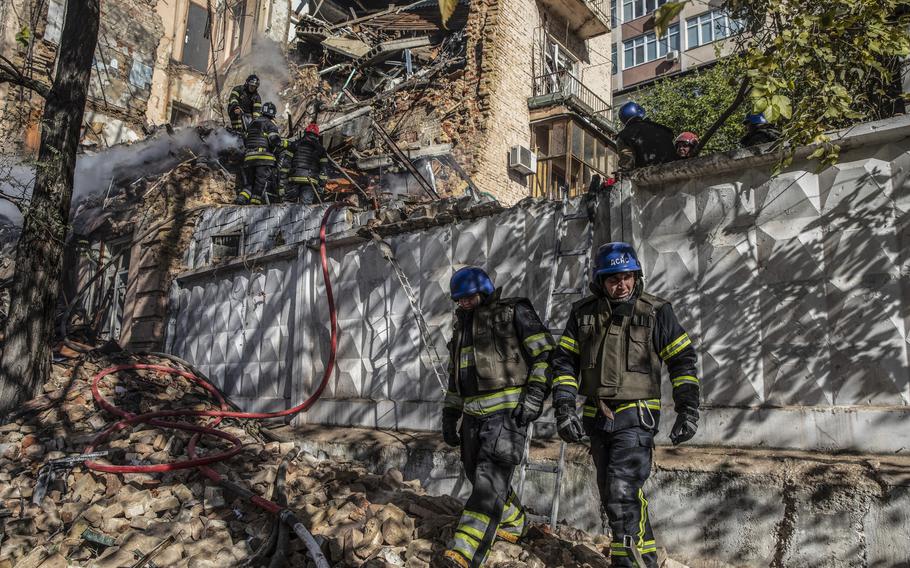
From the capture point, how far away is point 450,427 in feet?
14.5

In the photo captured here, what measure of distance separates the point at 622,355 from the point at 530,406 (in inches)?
25.7

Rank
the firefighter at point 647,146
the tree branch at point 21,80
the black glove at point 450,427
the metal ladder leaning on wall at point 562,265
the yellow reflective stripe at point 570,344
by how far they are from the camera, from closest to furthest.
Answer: the yellow reflective stripe at point 570,344
the black glove at point 450,427
the metal ladder leaning on wall at point 562,265
the firefighter at point 647,146
the tree branch at point 21,80

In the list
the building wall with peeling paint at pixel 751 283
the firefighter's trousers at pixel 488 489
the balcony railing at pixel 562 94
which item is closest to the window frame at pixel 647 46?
the balcony railing at pixel 562 94

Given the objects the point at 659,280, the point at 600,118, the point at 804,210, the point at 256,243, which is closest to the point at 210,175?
the point at 256,243

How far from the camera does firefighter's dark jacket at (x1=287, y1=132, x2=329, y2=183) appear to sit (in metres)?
11.1

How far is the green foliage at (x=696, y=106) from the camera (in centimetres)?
1600

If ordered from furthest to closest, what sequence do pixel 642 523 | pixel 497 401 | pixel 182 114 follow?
pixel 182 114, pixel 497 401, pixel 642 523

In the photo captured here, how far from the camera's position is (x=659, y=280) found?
494 centimetres

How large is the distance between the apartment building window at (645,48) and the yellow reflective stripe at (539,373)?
2895cm

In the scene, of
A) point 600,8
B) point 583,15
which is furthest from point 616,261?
point 600,8

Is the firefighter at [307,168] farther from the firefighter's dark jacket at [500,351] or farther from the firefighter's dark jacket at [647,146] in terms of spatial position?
the firefighter's dark jacket at [500,351]

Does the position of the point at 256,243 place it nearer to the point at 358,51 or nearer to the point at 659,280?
the point at 659,280

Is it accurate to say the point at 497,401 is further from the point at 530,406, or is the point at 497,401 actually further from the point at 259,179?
the point at 259,179

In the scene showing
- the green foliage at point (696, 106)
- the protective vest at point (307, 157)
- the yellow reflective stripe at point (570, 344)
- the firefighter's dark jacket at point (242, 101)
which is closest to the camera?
the yellow reflective stripe at point (570, 344)
